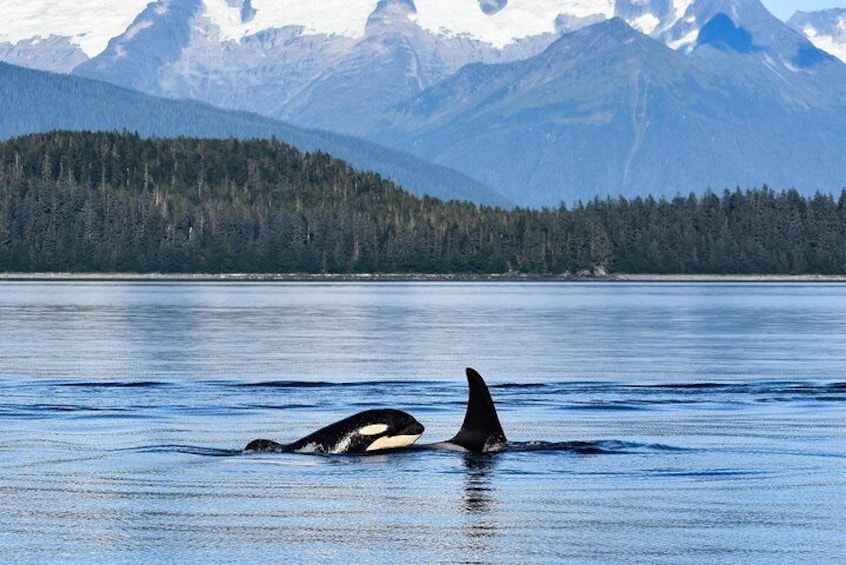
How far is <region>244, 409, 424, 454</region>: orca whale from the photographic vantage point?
3897 cm

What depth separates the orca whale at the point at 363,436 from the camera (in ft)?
128

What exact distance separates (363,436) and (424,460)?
151 centimetres

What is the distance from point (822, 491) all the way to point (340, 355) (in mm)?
49859

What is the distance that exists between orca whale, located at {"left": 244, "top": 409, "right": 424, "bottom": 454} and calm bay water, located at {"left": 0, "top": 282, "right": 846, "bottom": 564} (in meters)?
0.47

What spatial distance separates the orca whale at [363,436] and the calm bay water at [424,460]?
0.47m

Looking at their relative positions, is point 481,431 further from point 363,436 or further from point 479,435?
point 363,436

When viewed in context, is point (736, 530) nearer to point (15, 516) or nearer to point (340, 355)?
point (15, 516)

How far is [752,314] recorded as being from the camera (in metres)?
153

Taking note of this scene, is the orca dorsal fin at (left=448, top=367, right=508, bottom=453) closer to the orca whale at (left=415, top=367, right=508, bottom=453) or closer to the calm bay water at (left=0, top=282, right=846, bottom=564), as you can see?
the orca whale at (left=415, top=367, right=508, bottom=453)

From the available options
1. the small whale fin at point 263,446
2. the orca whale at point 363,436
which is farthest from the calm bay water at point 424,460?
the orca whale at point 363,436

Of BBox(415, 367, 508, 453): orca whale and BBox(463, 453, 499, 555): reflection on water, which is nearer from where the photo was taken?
BBox(463, 453, 499, 555): reflection on water

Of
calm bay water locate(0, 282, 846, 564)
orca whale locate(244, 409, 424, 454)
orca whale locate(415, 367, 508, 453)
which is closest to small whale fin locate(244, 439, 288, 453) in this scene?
orca whale locate(244, 409, 424, 454)

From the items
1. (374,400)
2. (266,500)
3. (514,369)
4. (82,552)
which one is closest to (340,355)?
(514,369)

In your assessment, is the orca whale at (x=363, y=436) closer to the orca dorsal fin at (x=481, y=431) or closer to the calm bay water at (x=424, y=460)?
the calm bay water at (x=424, y=460)
